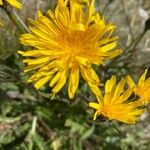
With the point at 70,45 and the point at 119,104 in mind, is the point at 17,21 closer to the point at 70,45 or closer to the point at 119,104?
the point at 70,45

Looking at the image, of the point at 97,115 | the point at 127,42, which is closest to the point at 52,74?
the point at 97,115

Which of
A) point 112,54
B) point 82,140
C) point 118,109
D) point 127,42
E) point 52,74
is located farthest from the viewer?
point 127,42

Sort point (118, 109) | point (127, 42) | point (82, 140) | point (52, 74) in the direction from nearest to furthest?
1. point (52, 74)
2. point (118, 109)
3. point (82, 140)
4. point (127, 42)

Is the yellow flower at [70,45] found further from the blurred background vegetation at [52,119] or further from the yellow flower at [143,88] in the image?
the blurred background vegetation at [52,119]

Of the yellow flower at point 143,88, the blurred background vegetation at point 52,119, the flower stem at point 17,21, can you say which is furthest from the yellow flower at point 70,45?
the blurred background vegetation at point 52,119

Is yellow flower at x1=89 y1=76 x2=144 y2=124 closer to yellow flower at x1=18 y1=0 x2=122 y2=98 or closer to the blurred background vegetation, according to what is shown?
yellow flower at x1=18 y1=0 x2=122 y2=98

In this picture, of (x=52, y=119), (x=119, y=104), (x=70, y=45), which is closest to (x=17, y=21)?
(x=70, y=45)

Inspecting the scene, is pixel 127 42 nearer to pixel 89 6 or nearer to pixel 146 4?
pixel 146 4
